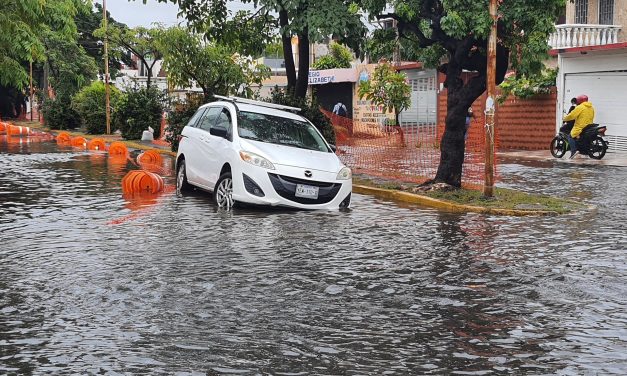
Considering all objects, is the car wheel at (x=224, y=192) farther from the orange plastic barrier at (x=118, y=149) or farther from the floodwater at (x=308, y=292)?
the orange plastic barrier at (x=118, y=149)

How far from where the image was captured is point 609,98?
91.8 ft

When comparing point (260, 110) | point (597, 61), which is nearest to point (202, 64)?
point (597, 61)

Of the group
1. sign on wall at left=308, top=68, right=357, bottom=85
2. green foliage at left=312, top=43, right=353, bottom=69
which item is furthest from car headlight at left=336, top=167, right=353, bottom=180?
green foliage at left=312, top=43, right=353, bottom=69

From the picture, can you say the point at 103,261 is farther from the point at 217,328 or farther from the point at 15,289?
the point at 217,328

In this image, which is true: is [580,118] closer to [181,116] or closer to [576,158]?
[576,158]

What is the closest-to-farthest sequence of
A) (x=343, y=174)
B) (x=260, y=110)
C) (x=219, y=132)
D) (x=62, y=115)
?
(x=343, y=174) < (x=219, y=132) < (x=260, y=110) < (x=62, y=115)

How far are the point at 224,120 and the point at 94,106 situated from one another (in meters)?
30.1

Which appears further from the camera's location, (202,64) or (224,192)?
(202,64)

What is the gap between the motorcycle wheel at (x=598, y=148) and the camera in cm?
2525

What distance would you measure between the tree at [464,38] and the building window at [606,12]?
17.0 metres

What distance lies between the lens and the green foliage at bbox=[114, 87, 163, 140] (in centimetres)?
3625

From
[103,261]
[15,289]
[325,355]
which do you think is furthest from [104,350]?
[103,261]

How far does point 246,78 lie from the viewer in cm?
2891

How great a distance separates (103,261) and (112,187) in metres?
8.41
